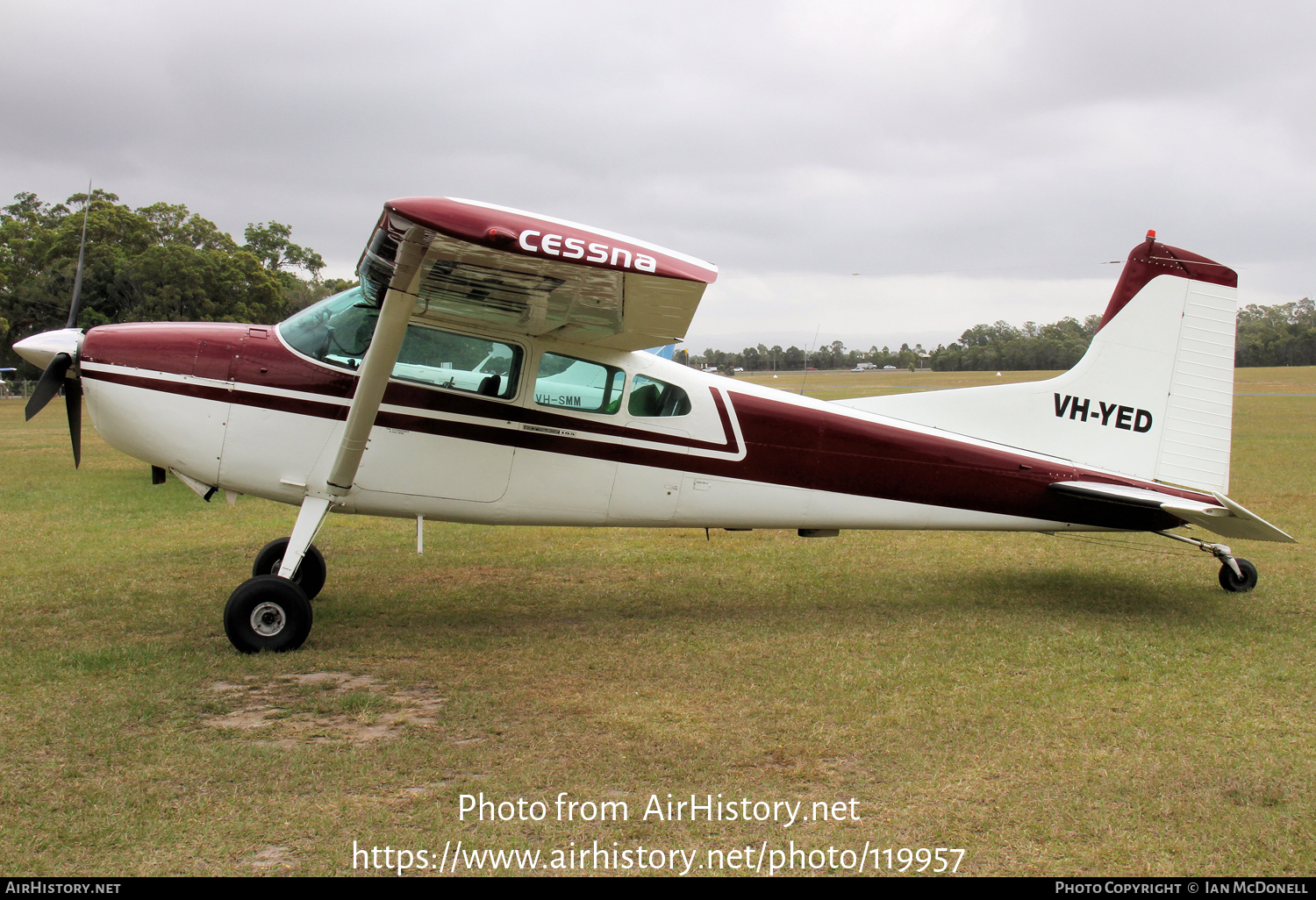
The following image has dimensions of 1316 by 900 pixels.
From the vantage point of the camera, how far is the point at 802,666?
5648mm

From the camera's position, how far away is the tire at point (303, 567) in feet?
22.9

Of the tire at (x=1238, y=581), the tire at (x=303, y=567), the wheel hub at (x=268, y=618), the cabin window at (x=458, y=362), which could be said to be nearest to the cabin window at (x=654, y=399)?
the cabin window at (x=458, y=362)

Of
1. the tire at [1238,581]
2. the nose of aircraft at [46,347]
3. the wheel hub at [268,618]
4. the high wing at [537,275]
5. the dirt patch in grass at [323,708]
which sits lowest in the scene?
the dirt patch in grass at [323,708]

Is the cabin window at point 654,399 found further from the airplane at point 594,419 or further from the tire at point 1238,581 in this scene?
the tire at point 1238,581

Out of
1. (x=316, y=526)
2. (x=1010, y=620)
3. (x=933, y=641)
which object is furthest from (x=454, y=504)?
(x=1010, y=620)

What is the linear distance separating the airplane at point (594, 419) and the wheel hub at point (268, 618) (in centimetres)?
2

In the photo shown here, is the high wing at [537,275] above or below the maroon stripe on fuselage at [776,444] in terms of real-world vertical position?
above

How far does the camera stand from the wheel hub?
573cm

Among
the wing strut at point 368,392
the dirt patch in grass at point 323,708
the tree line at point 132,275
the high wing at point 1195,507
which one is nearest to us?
the dirt patch in grass at point 323,708

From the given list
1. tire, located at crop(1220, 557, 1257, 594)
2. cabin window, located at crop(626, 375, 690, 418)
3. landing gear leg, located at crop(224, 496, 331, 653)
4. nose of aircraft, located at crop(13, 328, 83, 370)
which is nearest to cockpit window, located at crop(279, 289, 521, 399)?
cabin window, located at crop(626, 375, 690, 418)

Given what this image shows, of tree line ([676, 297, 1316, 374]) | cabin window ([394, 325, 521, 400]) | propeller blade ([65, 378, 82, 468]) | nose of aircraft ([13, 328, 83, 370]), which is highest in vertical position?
tree line ([676, 297, 1316, 374])

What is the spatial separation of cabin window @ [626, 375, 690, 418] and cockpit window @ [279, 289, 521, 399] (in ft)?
3.06

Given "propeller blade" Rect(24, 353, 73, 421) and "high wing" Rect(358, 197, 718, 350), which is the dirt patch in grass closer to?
"high wing" Rect(358, 197, 718, 350)

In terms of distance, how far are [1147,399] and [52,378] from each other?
8.71 m
